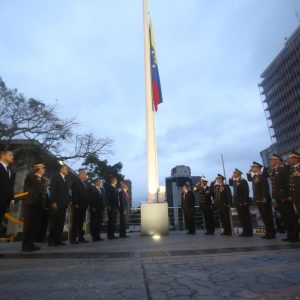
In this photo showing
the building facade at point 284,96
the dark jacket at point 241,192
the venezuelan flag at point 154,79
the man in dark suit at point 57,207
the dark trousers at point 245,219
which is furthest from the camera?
the building facade at point 284,96

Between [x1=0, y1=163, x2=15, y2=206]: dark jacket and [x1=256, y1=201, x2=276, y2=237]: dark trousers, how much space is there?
540 cm

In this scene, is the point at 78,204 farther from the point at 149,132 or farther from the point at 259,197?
the point at 259,197

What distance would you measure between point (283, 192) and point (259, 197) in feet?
3.12

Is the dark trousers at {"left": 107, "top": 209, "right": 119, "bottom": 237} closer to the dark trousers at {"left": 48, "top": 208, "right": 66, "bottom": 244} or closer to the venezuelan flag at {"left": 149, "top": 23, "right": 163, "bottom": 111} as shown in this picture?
the dark trousers at {"left": 48, "top": 208, "right": 66, "bottom": 244}

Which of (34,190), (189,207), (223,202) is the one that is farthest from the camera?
(189,207)

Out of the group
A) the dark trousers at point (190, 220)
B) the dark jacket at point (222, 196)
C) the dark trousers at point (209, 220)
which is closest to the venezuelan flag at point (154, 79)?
the dark jacket at point (222, 196)

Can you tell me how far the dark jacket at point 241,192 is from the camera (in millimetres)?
7961

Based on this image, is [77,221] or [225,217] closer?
[77,221]

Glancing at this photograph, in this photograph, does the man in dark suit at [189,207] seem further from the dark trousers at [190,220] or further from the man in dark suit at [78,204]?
the man in dark suit at [78,204]

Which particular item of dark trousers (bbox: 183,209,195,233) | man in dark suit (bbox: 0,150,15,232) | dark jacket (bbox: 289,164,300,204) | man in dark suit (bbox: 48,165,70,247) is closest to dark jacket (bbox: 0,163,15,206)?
man in dark suit (bbox: 0,150,15,232)

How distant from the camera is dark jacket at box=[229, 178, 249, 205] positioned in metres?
7.96

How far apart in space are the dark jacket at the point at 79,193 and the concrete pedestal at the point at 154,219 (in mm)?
2236

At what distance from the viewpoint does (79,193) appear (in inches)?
292

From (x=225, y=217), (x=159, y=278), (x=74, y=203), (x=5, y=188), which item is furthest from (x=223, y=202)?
(x=159, y=278)
